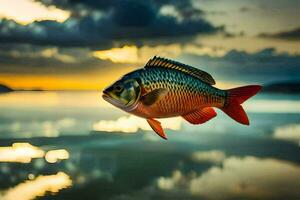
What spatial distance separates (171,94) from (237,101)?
31.6 inches

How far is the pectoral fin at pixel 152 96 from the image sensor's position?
4938 mm

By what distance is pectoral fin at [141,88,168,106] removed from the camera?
4.94 meters

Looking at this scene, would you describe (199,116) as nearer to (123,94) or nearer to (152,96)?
(152,96)

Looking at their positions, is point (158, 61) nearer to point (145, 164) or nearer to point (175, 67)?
point (175, 67)

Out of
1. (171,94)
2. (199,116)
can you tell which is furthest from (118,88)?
(199,116)

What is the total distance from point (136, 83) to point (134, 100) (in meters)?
0.18

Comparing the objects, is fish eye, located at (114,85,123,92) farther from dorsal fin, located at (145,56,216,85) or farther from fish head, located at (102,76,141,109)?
dorsal fin, located at (145,56,216,85)

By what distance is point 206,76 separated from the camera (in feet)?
17.5

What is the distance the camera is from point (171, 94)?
5.11 metres

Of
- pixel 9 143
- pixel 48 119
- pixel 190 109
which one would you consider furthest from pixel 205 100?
pixel 48 119

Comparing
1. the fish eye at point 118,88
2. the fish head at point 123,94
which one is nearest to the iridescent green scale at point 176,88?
the fish head at point 123,94

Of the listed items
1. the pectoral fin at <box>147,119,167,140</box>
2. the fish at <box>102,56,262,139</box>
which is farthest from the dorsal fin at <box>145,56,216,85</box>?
the pectoral fin at <box>147,119,167,140</box>

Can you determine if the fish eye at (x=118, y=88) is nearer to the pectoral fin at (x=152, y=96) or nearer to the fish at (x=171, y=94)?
the fish at (x=171, y=94)

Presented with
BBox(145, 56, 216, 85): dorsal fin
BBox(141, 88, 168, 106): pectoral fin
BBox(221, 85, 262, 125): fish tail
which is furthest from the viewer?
BBox(221, 85, 262, 125): fish tail
